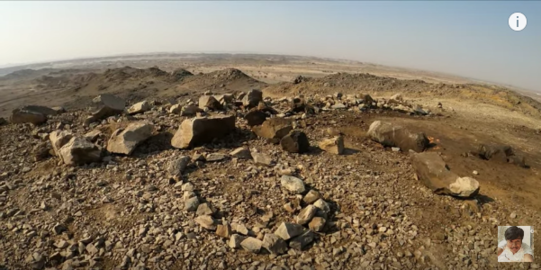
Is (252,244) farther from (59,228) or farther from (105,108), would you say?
(105,108)

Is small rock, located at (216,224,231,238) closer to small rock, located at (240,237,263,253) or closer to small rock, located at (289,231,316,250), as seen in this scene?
small rock, located at (240,237,263,253)

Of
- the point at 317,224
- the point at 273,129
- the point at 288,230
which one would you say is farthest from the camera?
the point at 273,129

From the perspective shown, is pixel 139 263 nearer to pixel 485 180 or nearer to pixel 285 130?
pixel 285 130

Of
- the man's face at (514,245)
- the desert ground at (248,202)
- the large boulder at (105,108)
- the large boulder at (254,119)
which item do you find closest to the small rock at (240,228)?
the desert ground at (248,202)

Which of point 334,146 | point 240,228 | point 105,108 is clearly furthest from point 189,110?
point 240,228

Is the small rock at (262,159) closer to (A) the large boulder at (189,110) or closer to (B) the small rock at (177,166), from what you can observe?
(B) the small rock at (177,166)

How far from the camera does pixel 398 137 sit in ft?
25.8

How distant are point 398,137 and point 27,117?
1064 cm

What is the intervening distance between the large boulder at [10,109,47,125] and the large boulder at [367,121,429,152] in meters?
9.62

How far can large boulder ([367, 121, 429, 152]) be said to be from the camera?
7766 millimetres

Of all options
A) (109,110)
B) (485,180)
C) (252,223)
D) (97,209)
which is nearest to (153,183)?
(97,209)

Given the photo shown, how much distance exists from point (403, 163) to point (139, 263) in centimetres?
566

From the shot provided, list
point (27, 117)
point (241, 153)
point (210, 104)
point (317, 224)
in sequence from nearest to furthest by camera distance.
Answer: point (317, 224) < point (241, 153) < point (27, 117) < point (210, 104)

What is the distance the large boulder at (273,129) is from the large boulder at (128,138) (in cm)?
266
